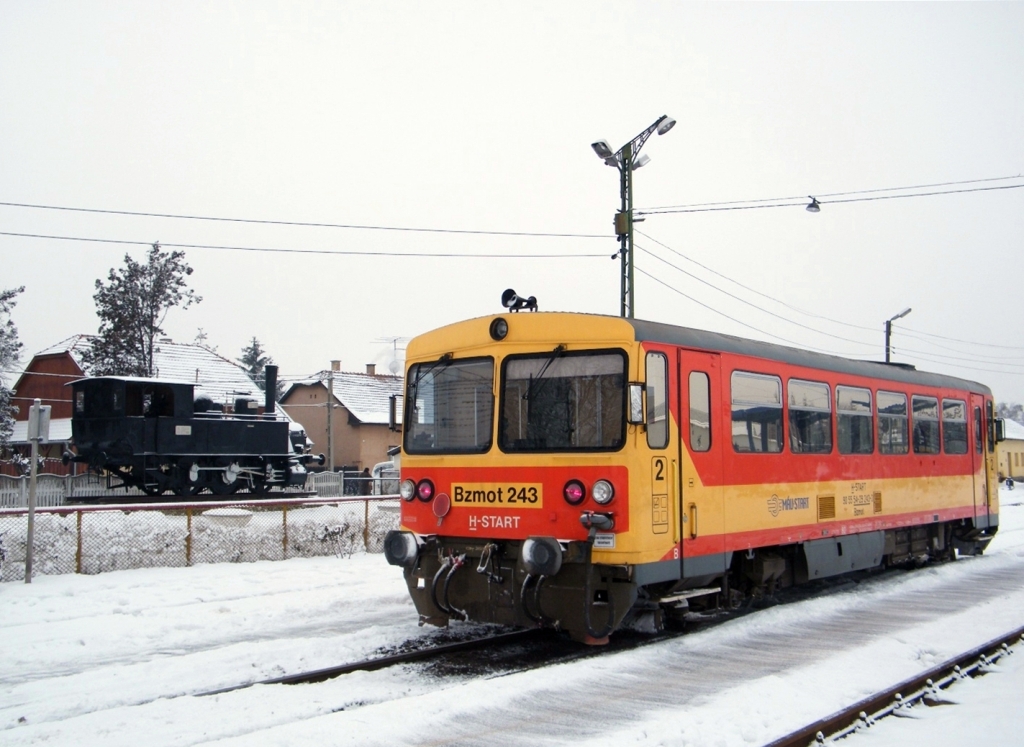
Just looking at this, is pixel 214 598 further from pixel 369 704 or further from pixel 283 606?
pixel 369 704

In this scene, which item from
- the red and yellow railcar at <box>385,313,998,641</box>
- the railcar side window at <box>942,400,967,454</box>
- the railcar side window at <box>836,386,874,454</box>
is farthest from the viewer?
the railcar side window at <box>942,400,967,454</box>

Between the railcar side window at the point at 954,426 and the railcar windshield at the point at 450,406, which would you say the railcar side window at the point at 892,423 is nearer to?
the railcar side window at the point at 954,426

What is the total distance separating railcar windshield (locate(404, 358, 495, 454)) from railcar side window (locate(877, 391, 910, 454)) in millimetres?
5866

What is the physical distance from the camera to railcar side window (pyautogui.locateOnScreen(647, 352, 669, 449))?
7602 mm

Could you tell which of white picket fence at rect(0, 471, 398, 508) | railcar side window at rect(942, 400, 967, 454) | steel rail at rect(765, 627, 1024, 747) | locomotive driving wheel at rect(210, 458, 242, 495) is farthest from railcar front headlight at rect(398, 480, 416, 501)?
locomotive driving wheel at rect(210, 458, 242, 495)

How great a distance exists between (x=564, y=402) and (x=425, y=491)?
172 centimetres

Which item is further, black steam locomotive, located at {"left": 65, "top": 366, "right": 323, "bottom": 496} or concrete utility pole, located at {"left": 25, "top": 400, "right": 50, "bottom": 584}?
black steam locomotive, located at {"left": 65, "top": 366, "right": 323, "bottom": 496}

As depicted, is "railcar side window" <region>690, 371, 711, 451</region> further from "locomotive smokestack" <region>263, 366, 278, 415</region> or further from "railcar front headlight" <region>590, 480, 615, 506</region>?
"locomotive smokestack" <region>263, 366, 278, 415</region>

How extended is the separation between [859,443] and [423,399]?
18.1ft

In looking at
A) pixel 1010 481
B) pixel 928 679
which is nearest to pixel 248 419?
pixel 928 679

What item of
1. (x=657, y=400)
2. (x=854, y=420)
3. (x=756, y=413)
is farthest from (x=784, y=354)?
(x=657, y=400)

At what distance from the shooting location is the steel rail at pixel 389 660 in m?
6.96

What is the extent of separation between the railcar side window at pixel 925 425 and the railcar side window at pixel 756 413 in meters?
3.93

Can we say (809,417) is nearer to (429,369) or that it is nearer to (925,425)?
(925,425)
